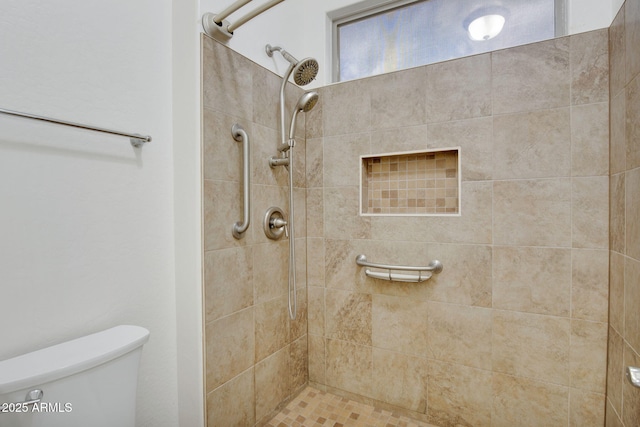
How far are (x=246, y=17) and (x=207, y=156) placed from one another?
22.2 inches

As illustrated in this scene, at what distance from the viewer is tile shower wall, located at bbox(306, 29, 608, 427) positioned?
1.27 metres

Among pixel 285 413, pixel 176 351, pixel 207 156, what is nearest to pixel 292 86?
pixel 207 156

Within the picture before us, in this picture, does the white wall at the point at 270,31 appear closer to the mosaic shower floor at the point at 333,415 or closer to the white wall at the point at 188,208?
the white wall at the point at 188,208

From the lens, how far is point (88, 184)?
40.8 inches

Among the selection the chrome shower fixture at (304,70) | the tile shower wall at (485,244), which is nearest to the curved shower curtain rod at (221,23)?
the chrome shower fixture at (304,70)

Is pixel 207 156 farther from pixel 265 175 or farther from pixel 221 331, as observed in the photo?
pixel 221 331

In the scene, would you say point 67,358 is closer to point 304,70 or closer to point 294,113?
point 294,113

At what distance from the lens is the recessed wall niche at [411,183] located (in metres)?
1.55

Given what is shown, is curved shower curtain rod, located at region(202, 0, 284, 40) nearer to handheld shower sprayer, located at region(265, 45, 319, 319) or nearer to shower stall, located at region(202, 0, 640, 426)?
shower stall, located at region(202, 0, 640, 426)

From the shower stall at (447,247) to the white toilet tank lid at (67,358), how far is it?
0.32m

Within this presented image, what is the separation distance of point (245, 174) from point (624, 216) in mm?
1456

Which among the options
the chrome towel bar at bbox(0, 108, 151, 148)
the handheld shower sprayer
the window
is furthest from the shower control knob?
the window

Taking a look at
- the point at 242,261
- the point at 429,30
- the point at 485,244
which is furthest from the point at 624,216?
the point at 242,261

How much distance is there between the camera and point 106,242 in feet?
3.55
